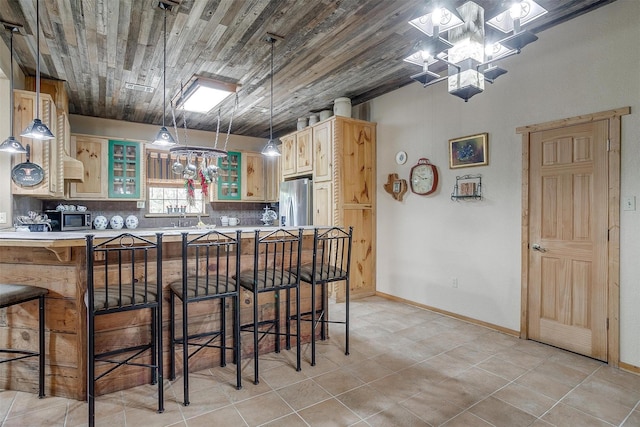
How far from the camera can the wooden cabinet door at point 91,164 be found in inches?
195

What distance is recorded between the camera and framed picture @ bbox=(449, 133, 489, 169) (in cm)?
350

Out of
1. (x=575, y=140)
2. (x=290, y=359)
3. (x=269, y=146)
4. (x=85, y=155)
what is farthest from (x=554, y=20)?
(x=85, y=155)

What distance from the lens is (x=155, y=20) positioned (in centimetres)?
273

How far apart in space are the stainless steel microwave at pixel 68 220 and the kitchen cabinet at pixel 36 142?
97 centimetres

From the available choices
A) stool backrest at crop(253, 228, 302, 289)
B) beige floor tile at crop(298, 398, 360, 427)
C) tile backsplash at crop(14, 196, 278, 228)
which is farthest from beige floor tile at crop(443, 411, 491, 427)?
tile backsplash at crop(14, 196, 278, 228)

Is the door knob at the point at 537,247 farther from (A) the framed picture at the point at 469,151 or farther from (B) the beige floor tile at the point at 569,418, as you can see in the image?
(B) the beige floor tile at the point at 569,418

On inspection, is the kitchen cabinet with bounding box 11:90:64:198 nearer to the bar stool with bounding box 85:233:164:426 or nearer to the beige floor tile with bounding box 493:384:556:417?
the bar stool with bounding box 85:233:164:426

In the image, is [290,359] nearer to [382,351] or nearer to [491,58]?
[382,351]

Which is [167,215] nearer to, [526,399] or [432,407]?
[432,407]

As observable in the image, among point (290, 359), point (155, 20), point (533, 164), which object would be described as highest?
point (155, 20)

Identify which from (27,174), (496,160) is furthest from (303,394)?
(27,174)

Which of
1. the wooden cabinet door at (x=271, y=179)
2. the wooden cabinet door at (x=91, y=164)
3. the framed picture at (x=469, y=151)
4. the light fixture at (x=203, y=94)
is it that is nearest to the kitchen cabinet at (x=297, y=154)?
the wooden cabinet door at (x=271, y=179)

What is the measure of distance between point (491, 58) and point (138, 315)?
2.88 m

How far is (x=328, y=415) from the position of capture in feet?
6.77
